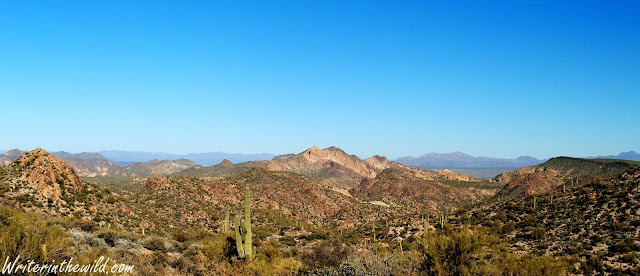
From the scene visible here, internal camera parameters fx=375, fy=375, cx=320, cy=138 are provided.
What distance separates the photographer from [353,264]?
1755cm

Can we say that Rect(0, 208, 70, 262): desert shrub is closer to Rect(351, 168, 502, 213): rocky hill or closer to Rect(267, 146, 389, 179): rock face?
Rect(351, 168, 502, 213): rocky hill

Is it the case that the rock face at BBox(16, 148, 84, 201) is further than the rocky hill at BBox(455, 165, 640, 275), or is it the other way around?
the rock face at BBox(16, 148, 84, 201)

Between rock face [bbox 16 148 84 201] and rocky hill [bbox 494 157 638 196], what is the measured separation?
62.6 meters

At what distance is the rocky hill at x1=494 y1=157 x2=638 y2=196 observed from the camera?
238ft

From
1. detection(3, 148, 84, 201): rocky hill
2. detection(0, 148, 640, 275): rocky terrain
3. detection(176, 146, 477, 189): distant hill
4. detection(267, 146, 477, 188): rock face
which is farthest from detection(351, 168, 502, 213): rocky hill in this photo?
detection(3, 148, 84, 201): rocky hill

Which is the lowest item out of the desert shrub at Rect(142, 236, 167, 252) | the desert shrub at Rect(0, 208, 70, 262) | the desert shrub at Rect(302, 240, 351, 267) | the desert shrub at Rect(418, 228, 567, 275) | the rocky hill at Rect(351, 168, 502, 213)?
the rocky hill at Rect(351, 168, 502, 213)

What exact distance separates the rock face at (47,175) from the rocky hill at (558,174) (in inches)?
2465

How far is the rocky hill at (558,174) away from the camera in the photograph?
7256 centimetres

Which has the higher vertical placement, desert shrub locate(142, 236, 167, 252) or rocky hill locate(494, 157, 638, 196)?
rocky hill locate(494, 157, 638, 196)

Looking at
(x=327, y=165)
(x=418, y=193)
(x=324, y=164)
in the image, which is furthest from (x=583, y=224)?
(x=324, y=164)

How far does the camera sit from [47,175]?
1107 inches

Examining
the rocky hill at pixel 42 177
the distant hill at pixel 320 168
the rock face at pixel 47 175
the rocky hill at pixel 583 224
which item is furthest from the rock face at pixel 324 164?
the rocky hill at pixel 42 177

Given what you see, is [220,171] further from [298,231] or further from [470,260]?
[470,260]

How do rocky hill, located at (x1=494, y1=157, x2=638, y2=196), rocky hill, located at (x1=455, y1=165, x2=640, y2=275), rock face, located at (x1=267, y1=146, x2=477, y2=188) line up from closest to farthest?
rocky hill, located at (x1=455, y1=165, x2=640, y2=275) → rocky hill, located at (x1=494, y1=157, x2=638, y2=196) → rock face, located at (x1=267, y1=146, x2=477, y2=188)
